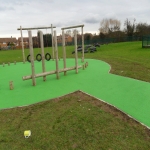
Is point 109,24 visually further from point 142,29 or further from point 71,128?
point 71,128

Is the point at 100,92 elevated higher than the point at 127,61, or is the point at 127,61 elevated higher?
the point at 127,61

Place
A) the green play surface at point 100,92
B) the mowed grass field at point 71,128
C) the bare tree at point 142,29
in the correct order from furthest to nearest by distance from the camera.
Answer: the bare tree at point 142,29 → the green play surface at point 100,92 → the mowed grass field at point 71,128

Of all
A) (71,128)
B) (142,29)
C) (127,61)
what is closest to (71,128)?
(71,128)

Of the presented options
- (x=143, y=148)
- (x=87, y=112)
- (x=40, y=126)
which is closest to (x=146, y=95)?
(x=87, y=112)

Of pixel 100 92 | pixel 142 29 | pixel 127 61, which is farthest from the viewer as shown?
pixel 142 29

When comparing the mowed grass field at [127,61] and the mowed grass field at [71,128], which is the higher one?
the mowed grass field at [127,61]

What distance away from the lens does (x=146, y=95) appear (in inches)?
181

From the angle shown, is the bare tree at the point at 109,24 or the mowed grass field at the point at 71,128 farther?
the bare tree at the point at 109,24

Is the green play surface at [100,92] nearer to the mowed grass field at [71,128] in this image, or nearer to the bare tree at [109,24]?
the mowed grass field at [71,128]

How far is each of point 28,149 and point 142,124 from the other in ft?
6.96

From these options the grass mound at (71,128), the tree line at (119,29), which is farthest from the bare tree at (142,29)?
the grass mound at (71,128)

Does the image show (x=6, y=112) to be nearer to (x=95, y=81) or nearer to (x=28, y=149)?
(x=28, y=149)

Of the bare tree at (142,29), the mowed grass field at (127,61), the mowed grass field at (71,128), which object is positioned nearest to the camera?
the mowed grass field at (71,128)

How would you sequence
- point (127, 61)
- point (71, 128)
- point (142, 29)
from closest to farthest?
point (71, 128)
point (127, 61)
point (142, 29)
